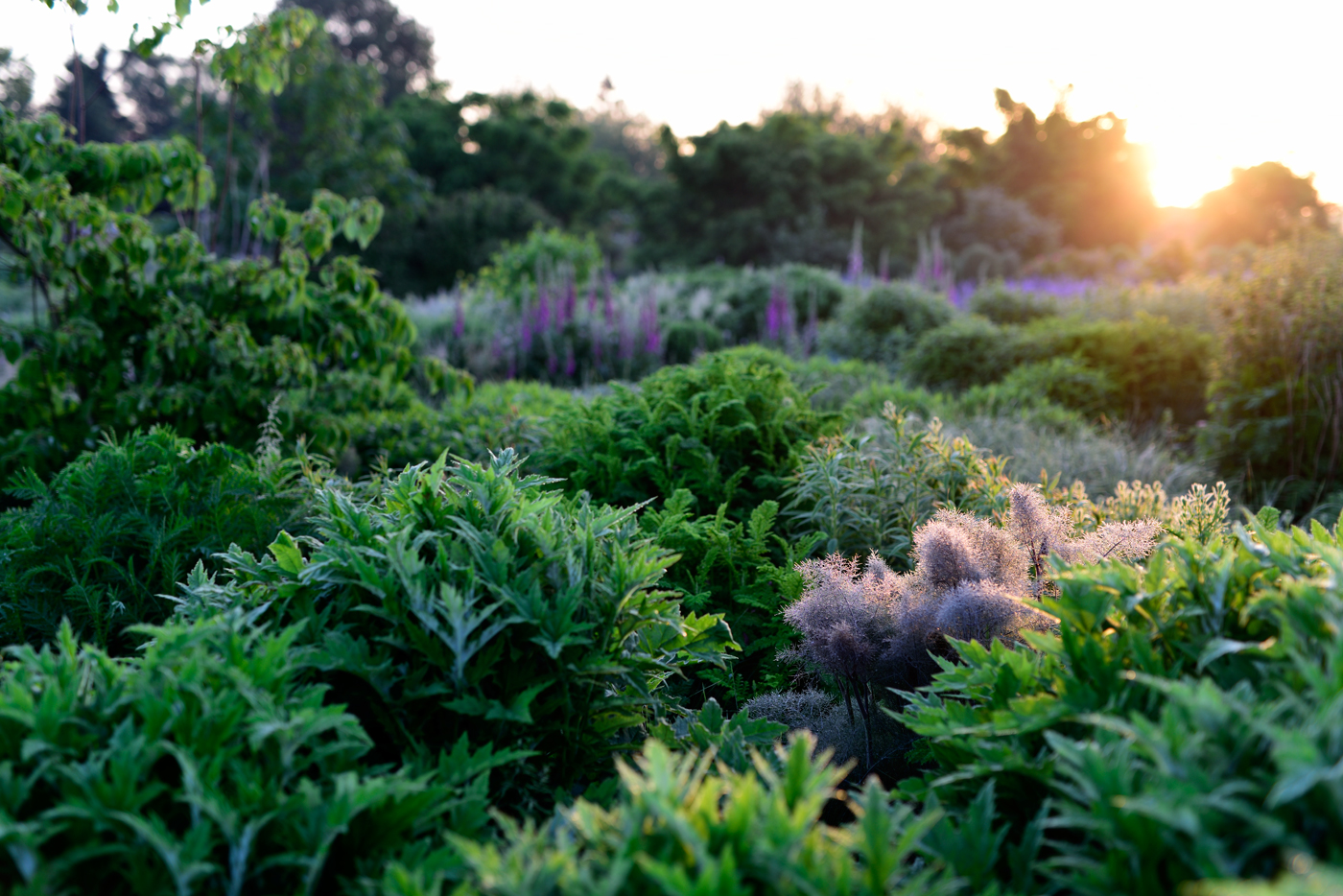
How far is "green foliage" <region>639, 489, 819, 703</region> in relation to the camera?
271 cm

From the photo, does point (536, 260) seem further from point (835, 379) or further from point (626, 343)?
point (835, 379)

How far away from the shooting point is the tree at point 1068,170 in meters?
31.5

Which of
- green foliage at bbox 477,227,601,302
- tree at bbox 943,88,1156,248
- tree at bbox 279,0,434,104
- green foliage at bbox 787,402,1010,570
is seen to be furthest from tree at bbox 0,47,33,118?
tree at bbox 279,0,434,104

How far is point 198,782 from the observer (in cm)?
129

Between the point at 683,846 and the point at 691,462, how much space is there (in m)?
2.38

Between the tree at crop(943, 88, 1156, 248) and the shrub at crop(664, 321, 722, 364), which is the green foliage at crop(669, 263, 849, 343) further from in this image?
the tree at crop(943, 88, 1156, 248)

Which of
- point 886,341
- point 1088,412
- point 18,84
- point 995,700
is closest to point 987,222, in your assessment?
point 886,341

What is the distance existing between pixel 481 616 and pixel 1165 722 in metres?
1.14

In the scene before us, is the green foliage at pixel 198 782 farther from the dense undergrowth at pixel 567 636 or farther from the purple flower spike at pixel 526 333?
the purple flower spike at pixel 526 333

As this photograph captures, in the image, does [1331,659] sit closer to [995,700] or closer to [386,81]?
[995,700]

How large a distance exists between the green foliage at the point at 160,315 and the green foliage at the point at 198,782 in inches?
119

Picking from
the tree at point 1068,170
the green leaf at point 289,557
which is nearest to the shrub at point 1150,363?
the green leaf at point 289,557

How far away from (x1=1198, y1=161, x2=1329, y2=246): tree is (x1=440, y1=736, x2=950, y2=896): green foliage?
27297mm

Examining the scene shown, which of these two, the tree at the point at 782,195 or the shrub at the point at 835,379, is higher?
the tree at the point at 782,195
